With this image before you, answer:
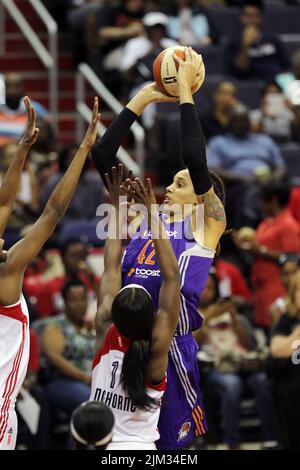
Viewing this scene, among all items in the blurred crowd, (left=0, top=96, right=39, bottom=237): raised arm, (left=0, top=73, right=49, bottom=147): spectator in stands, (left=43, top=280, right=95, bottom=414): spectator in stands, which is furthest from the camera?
(left=0, top=73, right=49, bottom=147): spectator in stands

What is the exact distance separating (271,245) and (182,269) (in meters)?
4.86

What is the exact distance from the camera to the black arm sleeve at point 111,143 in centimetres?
701

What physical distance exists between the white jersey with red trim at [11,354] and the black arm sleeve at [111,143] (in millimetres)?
974

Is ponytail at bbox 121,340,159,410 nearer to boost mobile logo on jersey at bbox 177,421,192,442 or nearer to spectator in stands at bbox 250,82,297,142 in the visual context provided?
boost mobile logo on jersey at bbox 177,421,192,442

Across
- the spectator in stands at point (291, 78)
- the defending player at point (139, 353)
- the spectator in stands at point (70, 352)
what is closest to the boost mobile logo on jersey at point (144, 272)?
the defending player at point (139, 353)

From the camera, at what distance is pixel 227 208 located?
39.8 ft

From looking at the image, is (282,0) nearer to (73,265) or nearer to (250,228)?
(250,228)

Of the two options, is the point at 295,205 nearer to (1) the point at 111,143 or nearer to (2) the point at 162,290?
(1) the point at 111,143

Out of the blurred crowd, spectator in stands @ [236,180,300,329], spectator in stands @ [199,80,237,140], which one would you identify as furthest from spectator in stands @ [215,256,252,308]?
spectator in stands @ [199,80,237,140]

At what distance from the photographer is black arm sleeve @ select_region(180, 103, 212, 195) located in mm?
6582

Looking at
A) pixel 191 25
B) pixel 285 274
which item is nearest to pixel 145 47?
pixel 191 25

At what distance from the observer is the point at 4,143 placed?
12.7 meters

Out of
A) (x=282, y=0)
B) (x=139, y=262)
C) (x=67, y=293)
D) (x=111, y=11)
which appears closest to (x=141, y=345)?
(x=139, y=262)

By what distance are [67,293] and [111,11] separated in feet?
16.4
